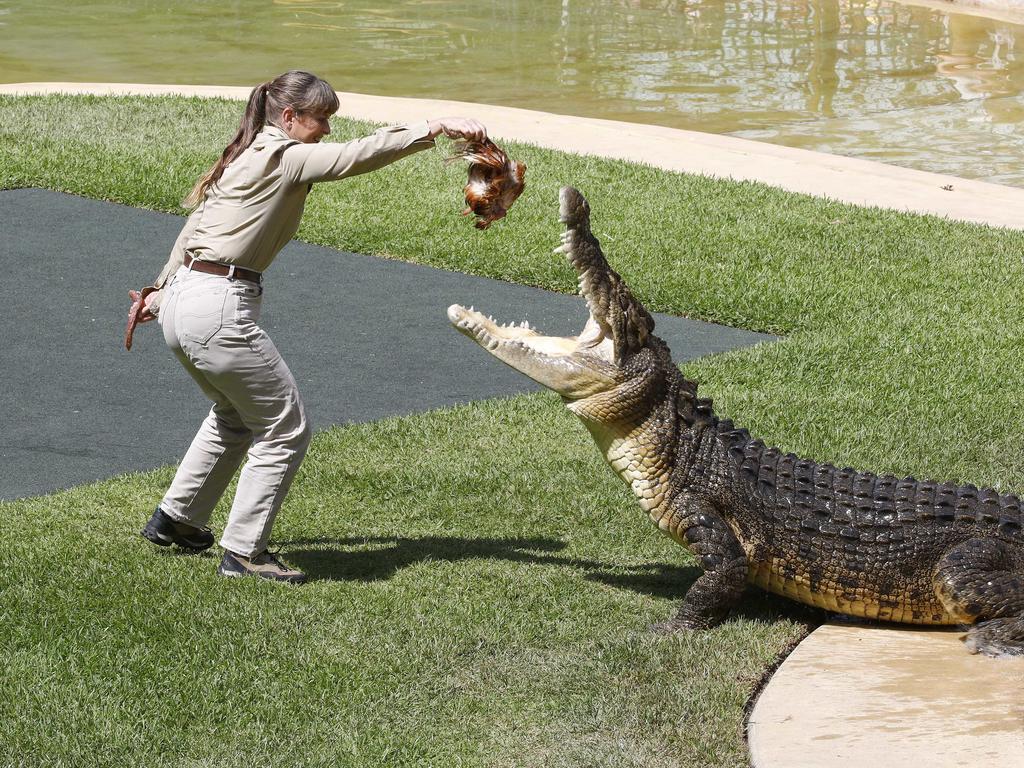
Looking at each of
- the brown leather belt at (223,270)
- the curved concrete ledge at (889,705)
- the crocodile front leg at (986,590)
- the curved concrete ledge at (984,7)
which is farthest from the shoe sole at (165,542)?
the curved concrete ledge at (984,7)

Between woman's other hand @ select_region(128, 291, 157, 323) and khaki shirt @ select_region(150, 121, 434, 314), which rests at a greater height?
khaki shirt @ select_region(150, 121, 434, 314)

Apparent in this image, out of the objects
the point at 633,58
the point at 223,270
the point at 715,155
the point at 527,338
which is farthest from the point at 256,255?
the point at 633,58

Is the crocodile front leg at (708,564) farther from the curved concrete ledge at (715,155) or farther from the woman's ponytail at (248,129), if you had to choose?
the curved concrete ledge at (715,155)

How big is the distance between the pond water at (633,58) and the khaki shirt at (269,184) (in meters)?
8.85

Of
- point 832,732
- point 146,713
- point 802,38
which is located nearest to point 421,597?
point 146,713

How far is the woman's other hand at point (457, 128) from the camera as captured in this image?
4295 millimetres

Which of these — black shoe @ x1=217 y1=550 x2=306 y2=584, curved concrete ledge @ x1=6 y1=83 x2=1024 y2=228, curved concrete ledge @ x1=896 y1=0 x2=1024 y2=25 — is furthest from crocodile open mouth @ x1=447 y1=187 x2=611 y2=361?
curved concrete ledge @ x1=896 y1=0 x2=1024 y2=25

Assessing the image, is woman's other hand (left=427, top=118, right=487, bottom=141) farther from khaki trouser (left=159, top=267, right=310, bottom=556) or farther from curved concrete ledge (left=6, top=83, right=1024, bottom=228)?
curved concrete ledge (left=6, top=83, right=1024, bottom=228)

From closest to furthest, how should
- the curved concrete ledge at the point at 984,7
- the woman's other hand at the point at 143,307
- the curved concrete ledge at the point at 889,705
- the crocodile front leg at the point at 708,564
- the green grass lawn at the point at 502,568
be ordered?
the curved concrete ledge at the point at 889,705 < the green grass lawn at the point at 502,568 < the crocodile front leg at the point at 708,564 < the woman's other hand at the point at 143,307 < the curved concrete ledge at the point at 984,7

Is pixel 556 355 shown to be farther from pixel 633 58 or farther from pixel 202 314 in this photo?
pixel 633 58

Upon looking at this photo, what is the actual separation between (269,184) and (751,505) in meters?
1.85

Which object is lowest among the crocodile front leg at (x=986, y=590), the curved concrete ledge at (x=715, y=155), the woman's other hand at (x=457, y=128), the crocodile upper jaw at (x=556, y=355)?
the crocodile front leg at (x=986, y=590)

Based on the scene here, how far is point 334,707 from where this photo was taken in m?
4.00

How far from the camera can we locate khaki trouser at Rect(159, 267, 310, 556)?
14.6 ft
